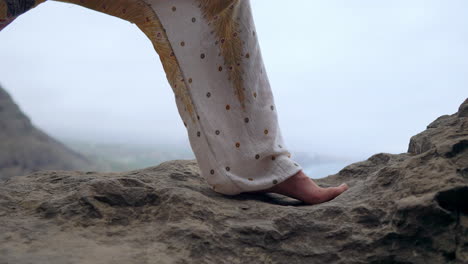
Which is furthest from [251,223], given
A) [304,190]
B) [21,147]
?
[21,147]

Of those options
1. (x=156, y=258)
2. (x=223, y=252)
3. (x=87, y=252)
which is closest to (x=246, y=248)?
(x=223, y=252)

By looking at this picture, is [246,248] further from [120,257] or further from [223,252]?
[120,257]

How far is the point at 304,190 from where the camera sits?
3.26 feet

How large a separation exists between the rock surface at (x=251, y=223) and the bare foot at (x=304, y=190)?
0.16ft

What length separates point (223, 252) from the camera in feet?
2.42

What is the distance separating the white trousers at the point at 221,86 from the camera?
3.23ft

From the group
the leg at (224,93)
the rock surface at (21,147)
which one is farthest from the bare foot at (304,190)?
the rock surface at (21,147)

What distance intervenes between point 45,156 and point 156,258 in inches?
28.9

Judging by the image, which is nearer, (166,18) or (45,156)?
(166,18)

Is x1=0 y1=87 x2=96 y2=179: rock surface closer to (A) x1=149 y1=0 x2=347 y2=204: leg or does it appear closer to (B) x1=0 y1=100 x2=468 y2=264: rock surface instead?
(B) x1=0 y1=100 x2=468 y2=264: rock surface

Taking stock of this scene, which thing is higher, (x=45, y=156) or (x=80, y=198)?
(x=45, y=156)

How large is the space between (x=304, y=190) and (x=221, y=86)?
312mm

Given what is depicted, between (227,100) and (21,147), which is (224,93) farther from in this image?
(21,147)

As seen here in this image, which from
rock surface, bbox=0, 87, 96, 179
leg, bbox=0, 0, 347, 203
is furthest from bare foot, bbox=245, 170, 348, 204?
rock surface, bbox=0, 87, 96, 179
